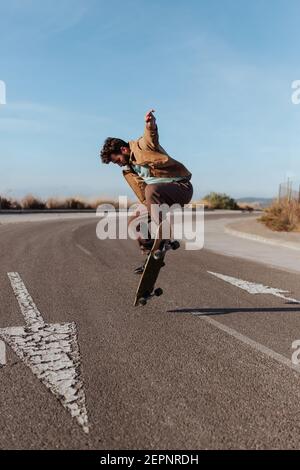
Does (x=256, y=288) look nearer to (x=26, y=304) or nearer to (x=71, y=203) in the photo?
(x=26, y=304)

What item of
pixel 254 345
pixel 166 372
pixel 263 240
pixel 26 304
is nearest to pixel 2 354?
pixel 166 372

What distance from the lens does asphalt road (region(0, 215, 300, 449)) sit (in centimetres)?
298

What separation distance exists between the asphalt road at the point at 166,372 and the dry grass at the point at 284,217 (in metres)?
15.1

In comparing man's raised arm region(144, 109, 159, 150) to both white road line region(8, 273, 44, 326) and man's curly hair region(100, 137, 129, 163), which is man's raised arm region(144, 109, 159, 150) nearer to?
man's curly hair region(100, 137, 129, 163)

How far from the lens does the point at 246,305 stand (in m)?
6.91

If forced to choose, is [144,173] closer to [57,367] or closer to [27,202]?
[57,367]

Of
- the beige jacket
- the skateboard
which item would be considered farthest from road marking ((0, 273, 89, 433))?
the beige jacket

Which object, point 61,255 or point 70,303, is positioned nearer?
point 70,303

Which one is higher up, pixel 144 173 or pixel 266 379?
pixel 144 173

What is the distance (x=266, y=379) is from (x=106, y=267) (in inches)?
285

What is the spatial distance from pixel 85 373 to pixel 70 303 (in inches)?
113

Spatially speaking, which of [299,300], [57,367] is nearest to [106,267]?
[299,300]

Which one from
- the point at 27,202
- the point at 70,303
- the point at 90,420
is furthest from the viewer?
Result: the point at 27,202
